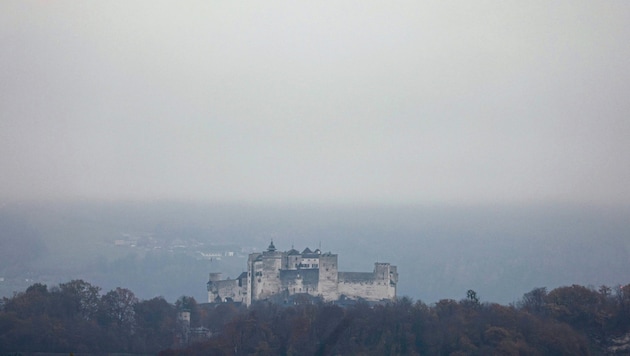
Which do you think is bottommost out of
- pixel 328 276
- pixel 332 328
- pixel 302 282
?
pixel 332 328

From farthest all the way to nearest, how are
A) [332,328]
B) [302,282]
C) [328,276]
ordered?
[328,276] → [302,282] → [332,328]

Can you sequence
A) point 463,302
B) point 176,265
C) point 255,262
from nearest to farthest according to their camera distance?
point 463,302 → point 255,262 → point 176,265

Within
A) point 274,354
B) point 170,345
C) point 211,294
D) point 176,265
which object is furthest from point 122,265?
point 274,354

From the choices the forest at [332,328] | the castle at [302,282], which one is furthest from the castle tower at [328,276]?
the forest at [332,328]

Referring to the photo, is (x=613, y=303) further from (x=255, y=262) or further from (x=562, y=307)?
(x=255, y=262)

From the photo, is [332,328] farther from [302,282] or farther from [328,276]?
[328,276]

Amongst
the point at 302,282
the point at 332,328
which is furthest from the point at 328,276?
the point at 332,328

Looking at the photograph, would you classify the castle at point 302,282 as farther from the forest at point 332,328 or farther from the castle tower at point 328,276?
the forest at point 332,328
